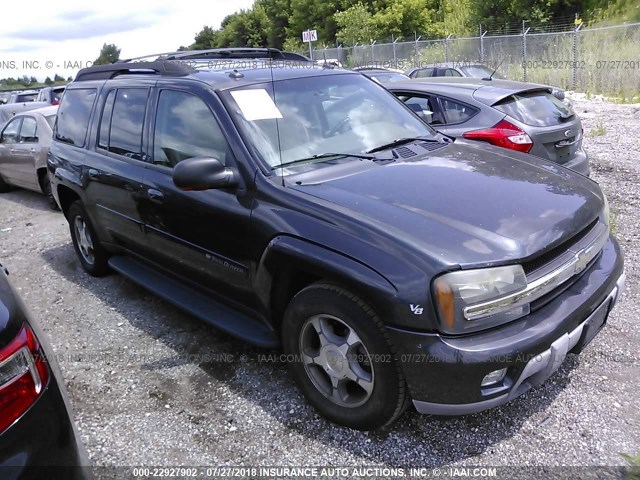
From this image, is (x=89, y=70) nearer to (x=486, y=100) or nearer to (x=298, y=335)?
(x=298, y=335)

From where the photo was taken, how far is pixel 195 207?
139 inches

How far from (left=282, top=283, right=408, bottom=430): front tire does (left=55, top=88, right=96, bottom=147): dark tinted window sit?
3.15 m

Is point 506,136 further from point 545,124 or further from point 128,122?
→ point 128,122

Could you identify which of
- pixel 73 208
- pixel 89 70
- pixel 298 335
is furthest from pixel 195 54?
pixel 298 335

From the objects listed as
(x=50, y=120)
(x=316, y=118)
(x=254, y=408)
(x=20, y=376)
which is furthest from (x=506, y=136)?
(x=50, y=120)

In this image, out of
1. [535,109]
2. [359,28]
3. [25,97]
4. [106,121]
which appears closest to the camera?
[106,121]

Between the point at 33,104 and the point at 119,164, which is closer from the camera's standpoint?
the point at 119,164

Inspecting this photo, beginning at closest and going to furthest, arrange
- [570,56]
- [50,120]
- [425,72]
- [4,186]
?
[50,120], [4,186], [425,72], [570,56]

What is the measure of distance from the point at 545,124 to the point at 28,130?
7.63 m

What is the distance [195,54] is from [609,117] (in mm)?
11472

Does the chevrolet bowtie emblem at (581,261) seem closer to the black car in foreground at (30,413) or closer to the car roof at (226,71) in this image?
the car roof at (226,71)

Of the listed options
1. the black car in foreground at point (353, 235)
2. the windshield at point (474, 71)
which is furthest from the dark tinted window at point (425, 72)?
the black car in foreground at point (353, 235)

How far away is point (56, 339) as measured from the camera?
13.8 ft

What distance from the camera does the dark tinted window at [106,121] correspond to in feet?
15.1
